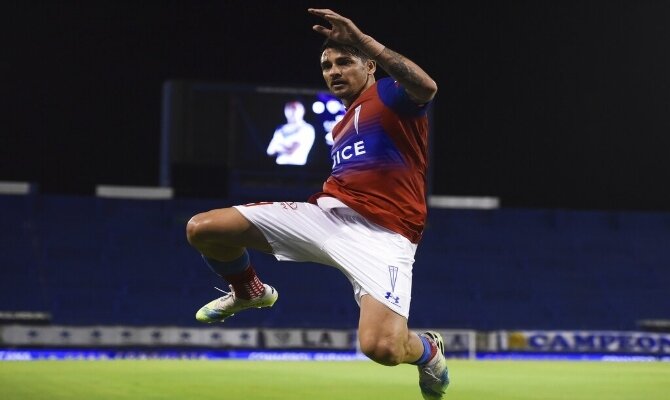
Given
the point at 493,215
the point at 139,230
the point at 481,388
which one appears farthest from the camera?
the point at 493,215

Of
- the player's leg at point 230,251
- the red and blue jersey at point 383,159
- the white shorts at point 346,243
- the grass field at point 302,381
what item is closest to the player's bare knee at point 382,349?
the white shorts at point 346,243

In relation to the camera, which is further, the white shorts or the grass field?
the grass field

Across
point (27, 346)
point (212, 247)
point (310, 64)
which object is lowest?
point (27, 346)

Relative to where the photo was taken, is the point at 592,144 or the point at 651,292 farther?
the point at 592,144

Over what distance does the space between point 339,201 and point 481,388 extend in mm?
3244

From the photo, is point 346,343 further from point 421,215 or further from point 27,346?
point 421,215

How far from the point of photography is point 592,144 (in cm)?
1811

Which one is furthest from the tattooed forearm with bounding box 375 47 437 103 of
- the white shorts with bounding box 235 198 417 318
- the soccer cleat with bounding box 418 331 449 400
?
the soccer cleat with bounding box 418 331 449 400

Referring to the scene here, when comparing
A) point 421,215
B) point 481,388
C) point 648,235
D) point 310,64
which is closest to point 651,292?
point 648,235

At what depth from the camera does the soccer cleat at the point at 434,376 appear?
5777 mm

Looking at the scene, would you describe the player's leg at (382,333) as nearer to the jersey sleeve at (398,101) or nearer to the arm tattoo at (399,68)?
the jersey sleeve at (398,101)

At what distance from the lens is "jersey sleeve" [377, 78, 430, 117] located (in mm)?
5410

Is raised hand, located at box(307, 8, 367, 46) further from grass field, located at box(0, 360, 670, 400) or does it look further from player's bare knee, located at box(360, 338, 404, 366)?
grass field, located at box(0, 360, 670, 400)

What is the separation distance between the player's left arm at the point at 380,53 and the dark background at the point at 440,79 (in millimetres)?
11464
